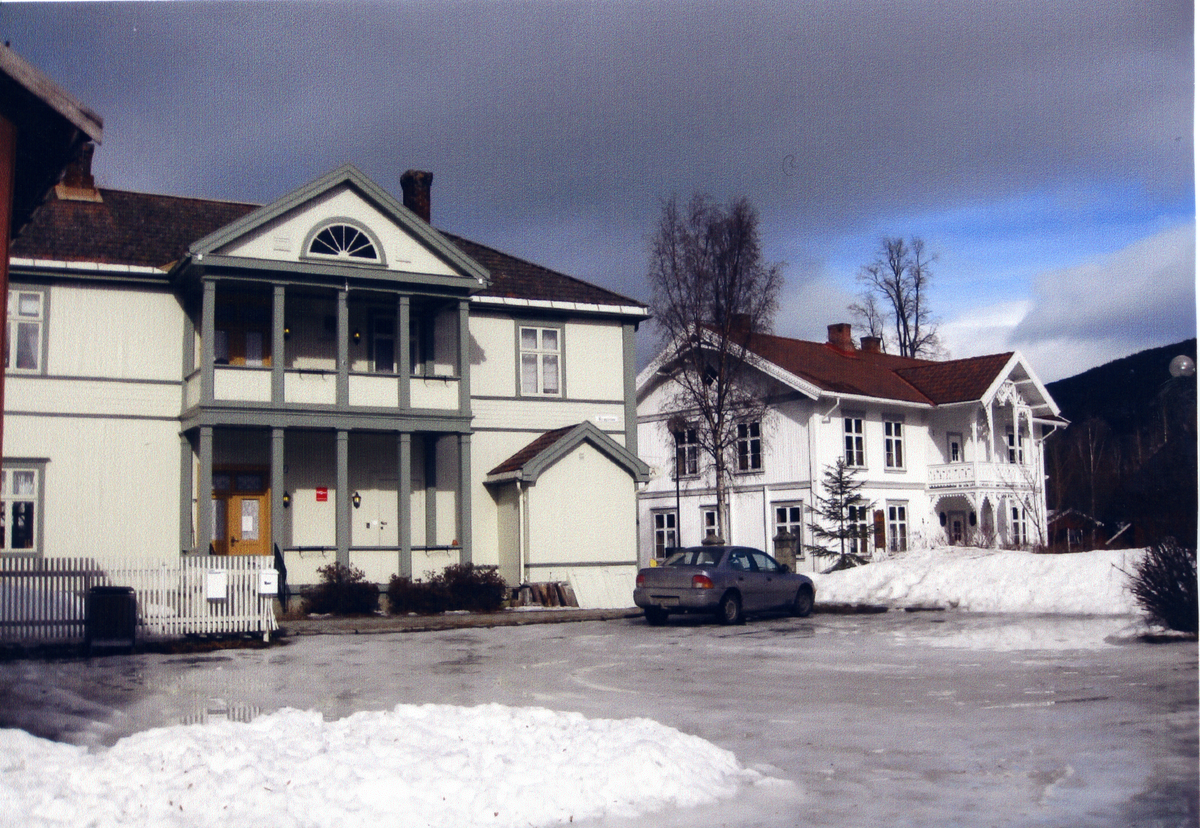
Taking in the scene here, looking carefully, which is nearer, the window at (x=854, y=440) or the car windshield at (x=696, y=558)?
the car windshield at (x=696, y=558)

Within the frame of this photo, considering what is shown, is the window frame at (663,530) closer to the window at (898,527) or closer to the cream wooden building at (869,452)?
the cream wooden building at (869,452)

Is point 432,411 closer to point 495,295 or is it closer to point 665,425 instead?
point 495,295

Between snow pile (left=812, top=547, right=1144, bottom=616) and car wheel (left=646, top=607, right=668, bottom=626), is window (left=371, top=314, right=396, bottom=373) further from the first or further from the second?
snow pile (left=812, top=547, right=1144, bottom=616)

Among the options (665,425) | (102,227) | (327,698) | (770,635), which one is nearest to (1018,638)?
(770,635)

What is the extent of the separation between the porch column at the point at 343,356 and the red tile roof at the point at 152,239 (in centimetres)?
337

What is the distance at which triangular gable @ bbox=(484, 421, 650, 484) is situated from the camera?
25.6m

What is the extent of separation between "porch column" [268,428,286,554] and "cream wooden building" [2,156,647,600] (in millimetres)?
44

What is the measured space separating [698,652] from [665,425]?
79.8 ft

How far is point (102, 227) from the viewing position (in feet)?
80.7

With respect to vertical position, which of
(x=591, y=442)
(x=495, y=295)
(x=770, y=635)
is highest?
(x=495, y=295)

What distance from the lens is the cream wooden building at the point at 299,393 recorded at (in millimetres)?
23188

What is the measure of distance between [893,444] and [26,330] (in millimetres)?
27164

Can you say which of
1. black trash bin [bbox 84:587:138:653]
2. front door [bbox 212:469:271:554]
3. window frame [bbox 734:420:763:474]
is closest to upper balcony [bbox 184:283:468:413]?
front door [bbox 212:469:271:554]

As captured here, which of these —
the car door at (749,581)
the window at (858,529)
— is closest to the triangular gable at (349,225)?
the car door at (749,581)
